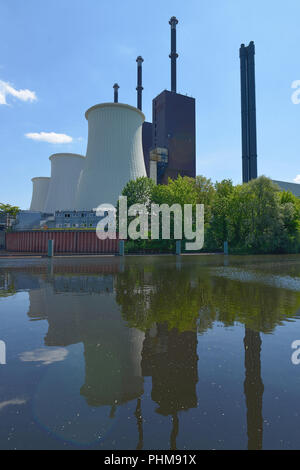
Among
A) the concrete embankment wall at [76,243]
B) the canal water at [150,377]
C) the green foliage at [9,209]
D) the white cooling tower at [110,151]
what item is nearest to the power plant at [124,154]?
the white cooling tower at [110,151]

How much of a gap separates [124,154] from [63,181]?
20.4 m

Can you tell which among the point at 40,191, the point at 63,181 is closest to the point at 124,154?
the point at 63,181

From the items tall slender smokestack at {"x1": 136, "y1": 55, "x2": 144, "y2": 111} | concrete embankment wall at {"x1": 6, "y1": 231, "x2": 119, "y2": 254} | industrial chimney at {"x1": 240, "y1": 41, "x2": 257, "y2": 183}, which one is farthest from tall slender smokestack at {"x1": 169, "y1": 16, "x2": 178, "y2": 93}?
concrete embankment wall at {"x1": 6, "y1": 231, "x2": 119, "y2": 254}

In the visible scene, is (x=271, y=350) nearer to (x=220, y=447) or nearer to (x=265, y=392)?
(x=265, y=392)

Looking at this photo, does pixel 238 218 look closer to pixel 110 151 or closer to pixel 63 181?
pixel 110 151

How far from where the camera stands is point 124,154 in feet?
121

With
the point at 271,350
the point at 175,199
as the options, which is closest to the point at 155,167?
the point at 175,199

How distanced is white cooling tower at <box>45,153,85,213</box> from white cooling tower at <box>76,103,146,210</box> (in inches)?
520

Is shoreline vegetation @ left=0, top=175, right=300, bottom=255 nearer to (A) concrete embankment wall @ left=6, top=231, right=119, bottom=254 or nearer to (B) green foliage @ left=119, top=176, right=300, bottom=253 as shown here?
(B) green foliage @ left=119, top=176, right=300, bottom=253

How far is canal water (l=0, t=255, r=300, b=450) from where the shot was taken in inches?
67.8

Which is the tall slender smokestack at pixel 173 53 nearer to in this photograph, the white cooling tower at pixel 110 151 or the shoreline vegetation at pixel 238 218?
the white cooling tower at pixel 110 151

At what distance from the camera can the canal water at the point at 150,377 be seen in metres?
1.72

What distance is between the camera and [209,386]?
230cm
